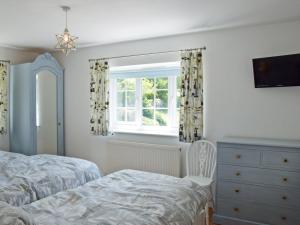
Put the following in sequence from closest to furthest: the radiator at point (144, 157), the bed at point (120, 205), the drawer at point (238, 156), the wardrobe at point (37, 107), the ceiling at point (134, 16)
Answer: the bed at point (120, 205)
the ceiling at point (134, 16)
the drawer at point (238, 156)
the radiator at point (144, 157)
the wardrobe at point (37, 107)

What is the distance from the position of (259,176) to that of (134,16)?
7.06 ft

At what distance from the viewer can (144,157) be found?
3.89m

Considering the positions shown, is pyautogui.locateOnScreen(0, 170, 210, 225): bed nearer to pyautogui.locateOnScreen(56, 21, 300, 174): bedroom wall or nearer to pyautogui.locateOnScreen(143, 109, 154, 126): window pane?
pyautogui.locateOnScreen(56, 21, 300, 174): bedroom wall

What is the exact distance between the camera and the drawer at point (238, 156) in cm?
281

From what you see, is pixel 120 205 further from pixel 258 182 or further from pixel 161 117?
pixel 161 117

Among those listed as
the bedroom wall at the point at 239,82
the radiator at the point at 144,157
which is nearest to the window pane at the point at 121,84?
the bedroom wall at the point at 239,82

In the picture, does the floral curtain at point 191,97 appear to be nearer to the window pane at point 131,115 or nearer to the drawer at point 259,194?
the drawer at point 259,194

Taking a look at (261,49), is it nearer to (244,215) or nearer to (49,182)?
(244,215)

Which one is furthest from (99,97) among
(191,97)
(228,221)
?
(228,221)

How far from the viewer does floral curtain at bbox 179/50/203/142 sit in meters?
3.46

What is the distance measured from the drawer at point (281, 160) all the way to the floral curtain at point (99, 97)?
7.84 feet

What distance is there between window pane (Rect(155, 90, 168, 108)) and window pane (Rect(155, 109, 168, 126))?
8 centimetres

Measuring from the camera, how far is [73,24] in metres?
3.17

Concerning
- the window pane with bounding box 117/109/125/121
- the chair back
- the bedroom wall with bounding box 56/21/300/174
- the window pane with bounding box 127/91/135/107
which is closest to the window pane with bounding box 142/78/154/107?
the window pane with bounding box 127/91/135/107
